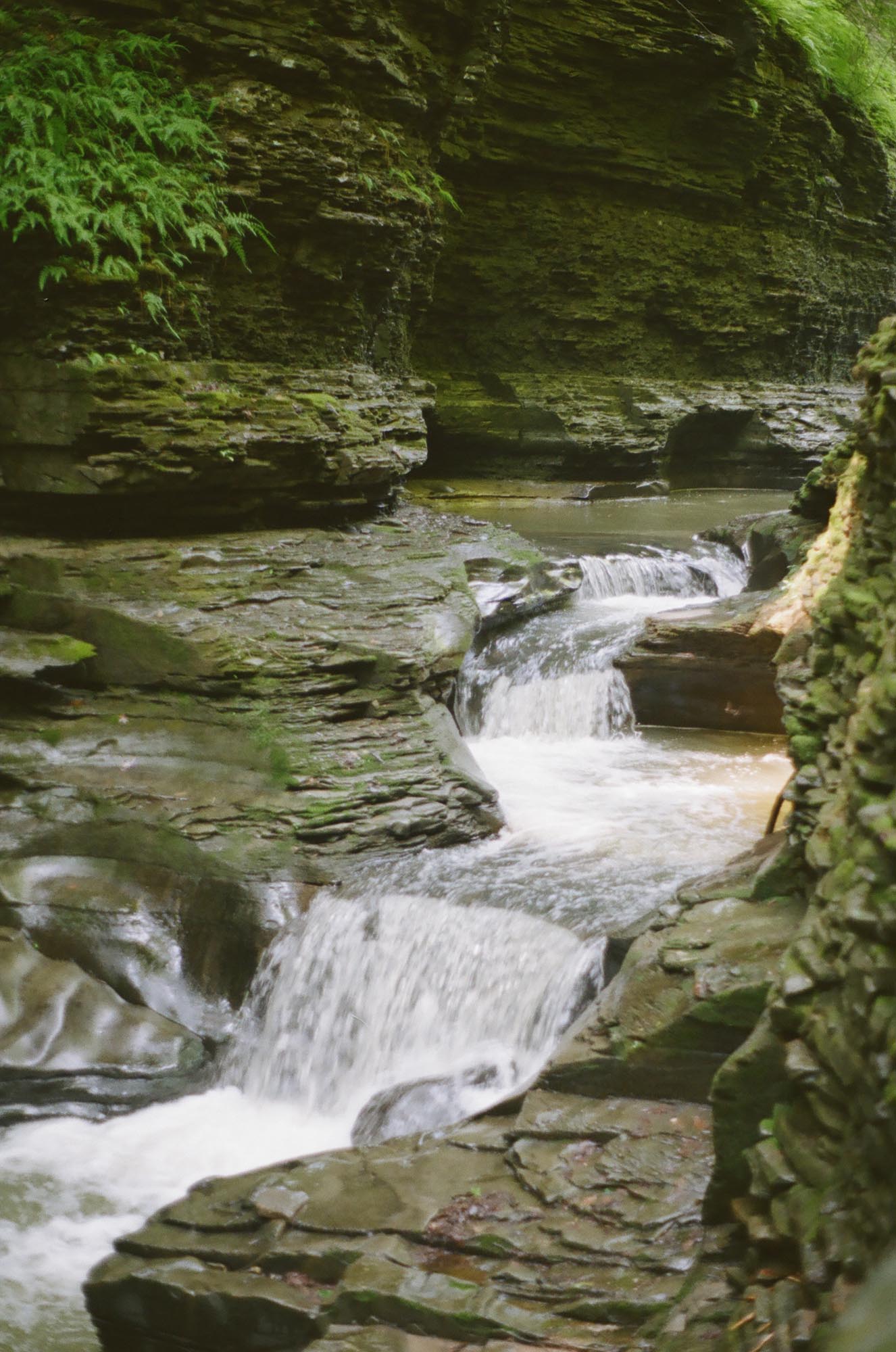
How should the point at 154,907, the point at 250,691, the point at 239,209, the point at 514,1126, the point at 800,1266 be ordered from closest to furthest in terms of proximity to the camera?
the point at 800,1266 → the point at 514,1126 → the point at 154,907 → the point at 250,691 → the point at 239,209

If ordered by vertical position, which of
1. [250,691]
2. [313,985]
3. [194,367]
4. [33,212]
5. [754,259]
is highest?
[754,259]

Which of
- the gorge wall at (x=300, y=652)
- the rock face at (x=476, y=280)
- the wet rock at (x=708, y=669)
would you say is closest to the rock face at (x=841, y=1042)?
the gorge wall at (x=300, y=652)

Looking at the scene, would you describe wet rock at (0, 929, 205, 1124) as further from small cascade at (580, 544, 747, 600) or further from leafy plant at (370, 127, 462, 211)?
leafy plant at (370, 127, 462, 211)

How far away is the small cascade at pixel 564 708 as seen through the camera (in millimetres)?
8969

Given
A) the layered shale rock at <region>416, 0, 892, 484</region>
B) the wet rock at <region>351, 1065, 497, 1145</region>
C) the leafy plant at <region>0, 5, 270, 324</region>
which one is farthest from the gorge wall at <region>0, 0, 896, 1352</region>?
the wet rock at <region>351, 1065, 497, 1145</region>

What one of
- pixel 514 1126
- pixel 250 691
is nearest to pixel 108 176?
pixel 250 691

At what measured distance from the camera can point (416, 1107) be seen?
4.97m

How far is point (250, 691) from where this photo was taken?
715cm

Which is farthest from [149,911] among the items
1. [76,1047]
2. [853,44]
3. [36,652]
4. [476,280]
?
[853,44]

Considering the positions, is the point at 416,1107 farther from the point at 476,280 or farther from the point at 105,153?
the point at 476,280

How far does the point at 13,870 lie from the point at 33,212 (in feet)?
15.7

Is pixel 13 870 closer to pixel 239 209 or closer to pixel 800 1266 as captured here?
pixel 800 1266

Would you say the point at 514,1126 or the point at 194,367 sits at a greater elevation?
the point at 194,367

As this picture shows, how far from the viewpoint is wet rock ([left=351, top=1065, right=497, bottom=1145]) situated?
16.1 ft
